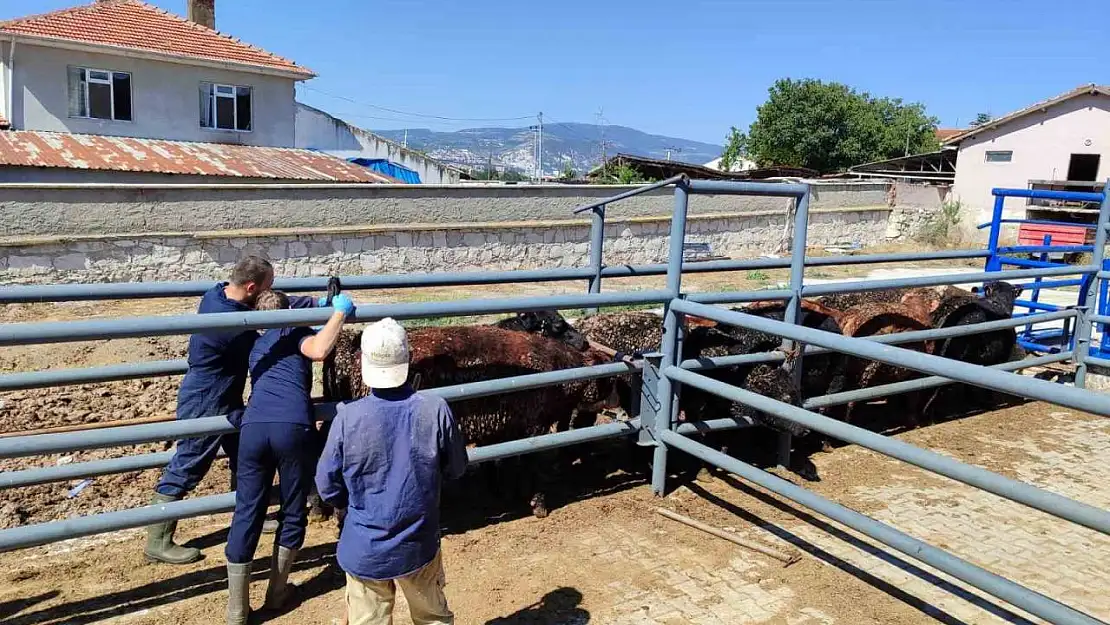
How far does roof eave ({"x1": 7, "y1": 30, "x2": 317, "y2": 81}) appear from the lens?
1972 cm

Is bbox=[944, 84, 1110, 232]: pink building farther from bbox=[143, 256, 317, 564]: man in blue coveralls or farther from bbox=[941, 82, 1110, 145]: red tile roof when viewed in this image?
bbox=[143, 256, 317, 564]: man in blue coveralls

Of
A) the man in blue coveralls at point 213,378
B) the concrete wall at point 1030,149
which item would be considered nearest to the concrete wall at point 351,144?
the concrete wall at point 1030,149

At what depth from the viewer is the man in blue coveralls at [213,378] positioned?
374cm

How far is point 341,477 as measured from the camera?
282 centimetres

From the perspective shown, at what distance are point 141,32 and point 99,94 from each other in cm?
224

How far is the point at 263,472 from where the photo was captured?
343cm

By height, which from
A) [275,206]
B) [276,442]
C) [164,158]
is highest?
[164,158]

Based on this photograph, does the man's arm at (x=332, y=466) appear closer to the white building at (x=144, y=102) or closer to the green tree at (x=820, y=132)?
the white building at (x=144, y=102)

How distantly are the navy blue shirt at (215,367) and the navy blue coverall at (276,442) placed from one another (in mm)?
248

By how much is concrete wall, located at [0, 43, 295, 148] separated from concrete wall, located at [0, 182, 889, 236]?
8.90m

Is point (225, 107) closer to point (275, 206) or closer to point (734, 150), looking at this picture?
point (275, 206)

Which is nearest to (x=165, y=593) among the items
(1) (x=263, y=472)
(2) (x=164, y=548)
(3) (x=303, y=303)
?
(2) (x=164, y=548)

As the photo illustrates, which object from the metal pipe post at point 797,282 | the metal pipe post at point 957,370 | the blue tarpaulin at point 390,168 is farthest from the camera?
the blue tarpaulin at point 390,168

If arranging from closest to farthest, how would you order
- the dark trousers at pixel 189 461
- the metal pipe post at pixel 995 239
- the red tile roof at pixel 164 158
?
the dark trousers at pixel 189 461
the metal pipe post at pixel 995 239
the red tile roof at pixel 164 158
